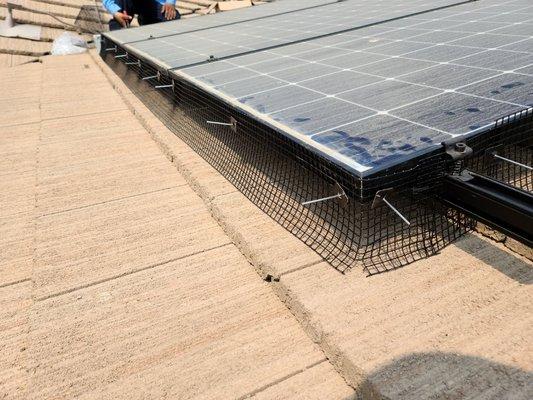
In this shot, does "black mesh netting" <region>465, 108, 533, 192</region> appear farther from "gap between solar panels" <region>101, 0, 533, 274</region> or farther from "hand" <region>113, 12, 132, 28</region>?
"hand" <region>113, 12, 132, 28</region>

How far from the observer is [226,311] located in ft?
7.68

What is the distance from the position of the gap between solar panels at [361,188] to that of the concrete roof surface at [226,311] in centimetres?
12

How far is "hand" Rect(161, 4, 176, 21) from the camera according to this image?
32.0 feet

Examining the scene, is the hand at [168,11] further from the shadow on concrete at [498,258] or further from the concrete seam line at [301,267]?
the shadow on concrete at [498,258]

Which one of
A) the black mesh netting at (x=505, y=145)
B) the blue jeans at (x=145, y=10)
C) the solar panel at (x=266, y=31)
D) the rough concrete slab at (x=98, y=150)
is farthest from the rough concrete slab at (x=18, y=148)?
the blue jeans at (x=145, y=10)

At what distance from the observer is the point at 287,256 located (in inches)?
100

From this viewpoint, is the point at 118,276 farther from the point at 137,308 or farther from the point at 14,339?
the point at 14,339

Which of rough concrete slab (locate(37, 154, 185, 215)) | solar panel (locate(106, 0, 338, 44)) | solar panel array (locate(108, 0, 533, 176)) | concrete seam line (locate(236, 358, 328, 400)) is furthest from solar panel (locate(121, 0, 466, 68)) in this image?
concrete seam line (locate(236, 358, 328, 400))

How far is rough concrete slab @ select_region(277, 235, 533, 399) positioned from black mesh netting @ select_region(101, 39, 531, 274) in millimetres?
136

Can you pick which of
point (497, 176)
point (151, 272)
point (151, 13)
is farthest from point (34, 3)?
point (497, 176)

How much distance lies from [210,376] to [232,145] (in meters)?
2.30

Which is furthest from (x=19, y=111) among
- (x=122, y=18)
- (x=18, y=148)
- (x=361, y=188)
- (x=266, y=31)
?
(x=361, y=188)

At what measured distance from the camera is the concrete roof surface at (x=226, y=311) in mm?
1846

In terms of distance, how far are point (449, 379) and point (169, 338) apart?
4.14ft
